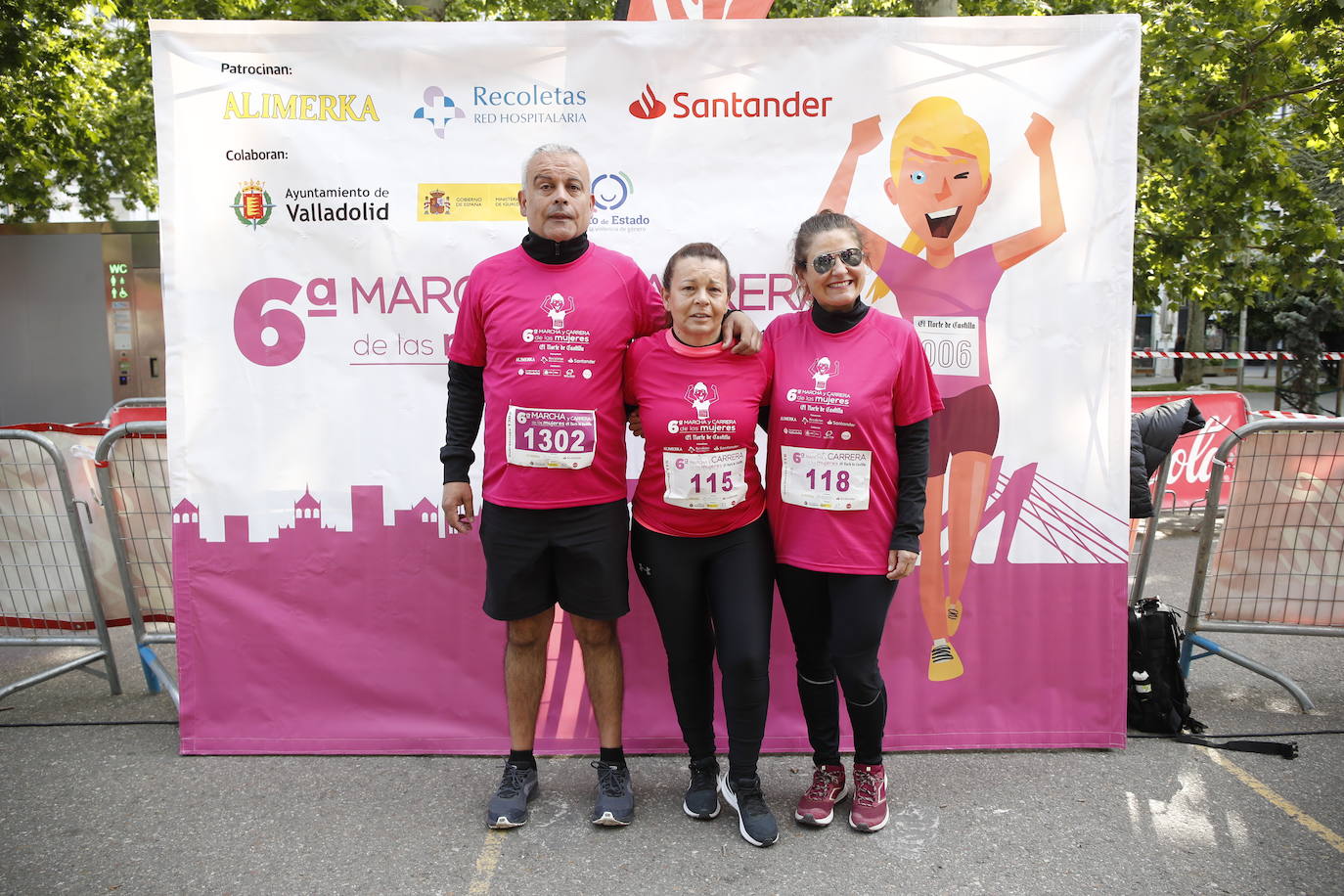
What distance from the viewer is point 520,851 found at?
9.64ft

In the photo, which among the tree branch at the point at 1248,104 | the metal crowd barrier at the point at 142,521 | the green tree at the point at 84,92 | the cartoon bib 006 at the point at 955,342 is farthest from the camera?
the green tree at the point at 84,92

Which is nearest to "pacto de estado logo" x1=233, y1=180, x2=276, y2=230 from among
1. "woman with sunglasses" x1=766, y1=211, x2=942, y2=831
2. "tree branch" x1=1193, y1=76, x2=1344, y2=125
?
"woman with sunglasses" x1=766, y1=211, x2=942, y2=831

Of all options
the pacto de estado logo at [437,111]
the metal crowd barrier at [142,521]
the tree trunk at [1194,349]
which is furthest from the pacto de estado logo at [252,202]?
the tree trunk at [1194,349]

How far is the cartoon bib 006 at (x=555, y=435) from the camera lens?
9.59 ft

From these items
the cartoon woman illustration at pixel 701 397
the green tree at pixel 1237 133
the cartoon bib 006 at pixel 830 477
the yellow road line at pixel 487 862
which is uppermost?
the green tree at pixel 1237 133

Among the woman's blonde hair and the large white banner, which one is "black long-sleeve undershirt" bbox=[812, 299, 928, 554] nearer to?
the large white banner

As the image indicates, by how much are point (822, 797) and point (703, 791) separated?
0.40 m

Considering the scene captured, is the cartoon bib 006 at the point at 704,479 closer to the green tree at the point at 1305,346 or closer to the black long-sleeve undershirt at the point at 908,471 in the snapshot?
the black long-sleeve undershirt at the point at 908,471

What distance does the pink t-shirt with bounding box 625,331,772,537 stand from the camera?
110 inches

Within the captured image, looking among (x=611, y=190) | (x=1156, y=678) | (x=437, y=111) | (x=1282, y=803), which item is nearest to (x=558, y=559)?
(x=611, y=190)

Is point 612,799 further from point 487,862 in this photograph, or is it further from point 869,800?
point 869,800

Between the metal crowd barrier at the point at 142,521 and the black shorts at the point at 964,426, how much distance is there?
10.4 ft

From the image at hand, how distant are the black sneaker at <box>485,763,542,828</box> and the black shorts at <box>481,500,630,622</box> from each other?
1.94ft

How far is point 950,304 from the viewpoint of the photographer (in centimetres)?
359
